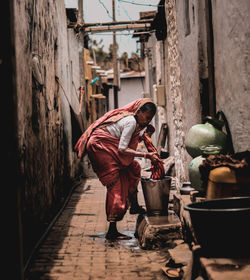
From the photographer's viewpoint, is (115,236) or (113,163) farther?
(113,163)

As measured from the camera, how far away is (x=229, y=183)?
11.3ft

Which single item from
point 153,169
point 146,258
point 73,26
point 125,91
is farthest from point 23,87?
point 125,91

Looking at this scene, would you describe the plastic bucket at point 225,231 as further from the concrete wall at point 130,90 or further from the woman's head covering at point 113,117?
the concrete wall at point 130,90

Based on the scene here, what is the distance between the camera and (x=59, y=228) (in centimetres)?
627

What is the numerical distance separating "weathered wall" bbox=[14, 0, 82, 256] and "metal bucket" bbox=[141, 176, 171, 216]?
1410mm

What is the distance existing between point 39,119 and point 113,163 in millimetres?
1175

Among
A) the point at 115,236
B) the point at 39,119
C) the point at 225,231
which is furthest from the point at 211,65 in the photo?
the point at 225,231

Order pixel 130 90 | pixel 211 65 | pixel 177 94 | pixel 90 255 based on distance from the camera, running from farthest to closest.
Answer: pixel 130 90 → pixel 177 94 → pixel 211 65 → pixel 90 255

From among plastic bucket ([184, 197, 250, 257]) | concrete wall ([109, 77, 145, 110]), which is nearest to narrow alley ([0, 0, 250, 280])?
plastic bucket ([184, 197, 250, 257])

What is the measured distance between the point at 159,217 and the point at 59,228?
5.25 feet

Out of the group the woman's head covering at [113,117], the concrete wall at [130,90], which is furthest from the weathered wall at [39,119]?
the concrete wall at [130,90]

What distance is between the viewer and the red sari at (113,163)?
5.64 metres

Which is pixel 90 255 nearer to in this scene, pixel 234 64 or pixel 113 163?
pixel 113 163

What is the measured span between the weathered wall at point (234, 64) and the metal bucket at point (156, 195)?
3.93 ft
